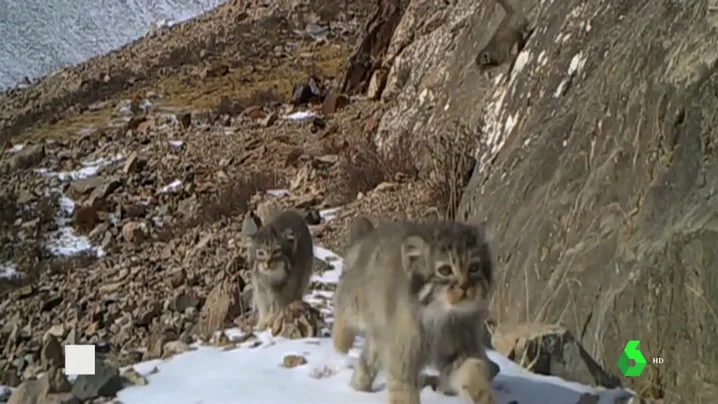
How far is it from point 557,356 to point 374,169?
8664mm

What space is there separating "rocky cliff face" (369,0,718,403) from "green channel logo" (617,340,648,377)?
0.04m

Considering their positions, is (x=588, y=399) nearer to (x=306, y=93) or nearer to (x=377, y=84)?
(x=377, y=84)

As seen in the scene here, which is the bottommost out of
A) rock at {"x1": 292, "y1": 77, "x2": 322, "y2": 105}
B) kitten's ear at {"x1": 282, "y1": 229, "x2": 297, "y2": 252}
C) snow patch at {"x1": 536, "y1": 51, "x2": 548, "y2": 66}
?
kitten's ear at {"x1": 282, "y1": 229, "x2": 297, "y2": 252}

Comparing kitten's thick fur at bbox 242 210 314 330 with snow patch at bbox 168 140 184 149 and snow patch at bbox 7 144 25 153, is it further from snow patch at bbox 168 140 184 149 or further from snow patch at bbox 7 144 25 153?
snow patch at bbox 7 144 25 153

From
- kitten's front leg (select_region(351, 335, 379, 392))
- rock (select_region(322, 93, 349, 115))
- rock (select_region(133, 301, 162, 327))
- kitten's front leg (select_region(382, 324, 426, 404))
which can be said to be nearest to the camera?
kitten's front leg (select_region(382, 324, 426, 404))

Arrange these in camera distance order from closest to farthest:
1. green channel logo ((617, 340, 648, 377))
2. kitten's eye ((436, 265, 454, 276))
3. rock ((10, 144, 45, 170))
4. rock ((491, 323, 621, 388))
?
1. kitten's eye ((436, 265, 454, 276))
2. rock ((491, 323, 621, 388))
3. green channel logo ((617, 340, 648, 377))
4. rock ((10, 144, 45, 170))

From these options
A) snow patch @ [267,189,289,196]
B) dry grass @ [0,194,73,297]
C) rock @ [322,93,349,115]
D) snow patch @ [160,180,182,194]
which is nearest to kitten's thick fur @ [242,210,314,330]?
snow patch @ [267,189,289,196]

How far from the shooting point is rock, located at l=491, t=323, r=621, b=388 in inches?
239

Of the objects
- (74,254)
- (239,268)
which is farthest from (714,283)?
(74,254)

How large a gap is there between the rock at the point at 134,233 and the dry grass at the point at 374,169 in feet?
9.91

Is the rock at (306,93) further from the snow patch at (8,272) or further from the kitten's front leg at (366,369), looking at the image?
the kitten's front leg at (366,369)

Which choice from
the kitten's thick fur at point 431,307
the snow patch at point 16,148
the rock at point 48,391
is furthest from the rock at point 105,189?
the kitten's thick fur at point 431,307

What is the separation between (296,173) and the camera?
54.3 ft

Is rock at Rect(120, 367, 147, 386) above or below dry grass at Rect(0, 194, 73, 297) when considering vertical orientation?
below
